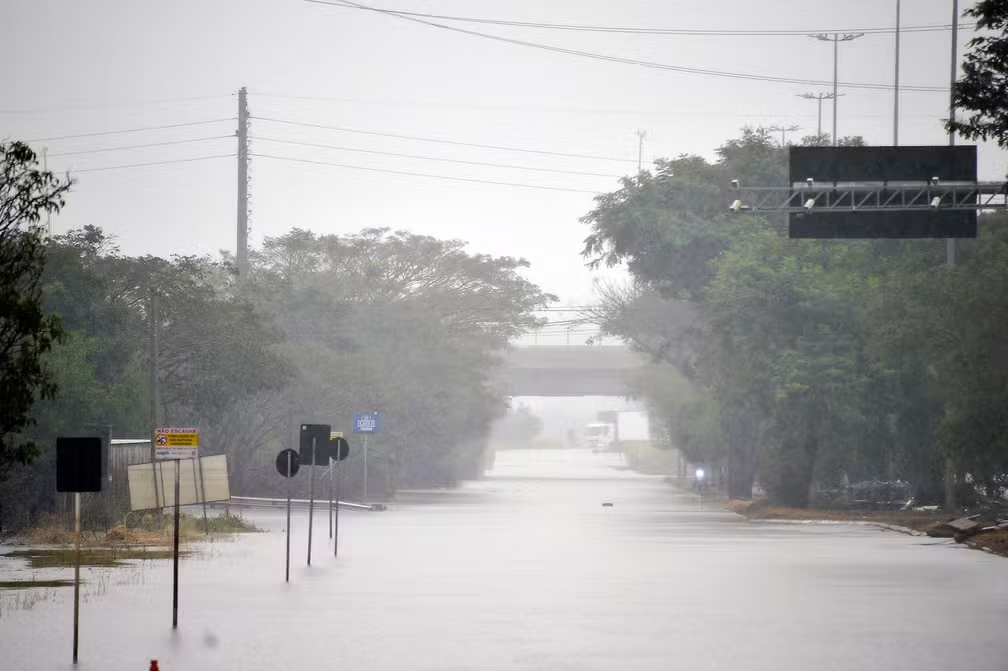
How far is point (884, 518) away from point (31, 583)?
33272 mm

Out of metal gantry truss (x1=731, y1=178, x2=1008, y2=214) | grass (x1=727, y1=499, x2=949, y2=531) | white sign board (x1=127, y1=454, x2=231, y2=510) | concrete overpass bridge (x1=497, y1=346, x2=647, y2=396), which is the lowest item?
grass (x1=727, y1=499, x2=949, y2=531)

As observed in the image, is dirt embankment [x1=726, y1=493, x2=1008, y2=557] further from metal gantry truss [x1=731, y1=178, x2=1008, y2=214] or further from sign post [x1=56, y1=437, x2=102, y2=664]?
sign post [x1=56, y1=437, x2=102, y2=664]

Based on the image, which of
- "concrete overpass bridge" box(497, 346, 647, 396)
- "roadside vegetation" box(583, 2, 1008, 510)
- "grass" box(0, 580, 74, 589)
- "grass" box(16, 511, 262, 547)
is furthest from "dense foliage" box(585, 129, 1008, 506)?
"concrete overpass bridge" box(497, 346, 647, 396)

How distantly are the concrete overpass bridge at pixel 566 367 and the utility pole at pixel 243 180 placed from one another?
35.2 m

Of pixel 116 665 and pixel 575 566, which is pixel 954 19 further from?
pixel 116 665

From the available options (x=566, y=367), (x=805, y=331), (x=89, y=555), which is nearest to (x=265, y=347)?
(x=805, y=331)

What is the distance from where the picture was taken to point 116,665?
1838 centimetres

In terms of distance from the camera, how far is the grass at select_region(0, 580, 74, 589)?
95.5 feet

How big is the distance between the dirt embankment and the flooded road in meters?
1.35

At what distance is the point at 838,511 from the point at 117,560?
32.8 metres

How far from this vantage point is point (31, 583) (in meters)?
29.8

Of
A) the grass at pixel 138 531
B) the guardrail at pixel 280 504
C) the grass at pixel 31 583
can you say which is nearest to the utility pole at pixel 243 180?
the guardrail at pixel 280 504

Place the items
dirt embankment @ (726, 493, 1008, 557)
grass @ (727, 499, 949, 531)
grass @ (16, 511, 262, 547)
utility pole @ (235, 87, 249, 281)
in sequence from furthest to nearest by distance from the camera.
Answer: utility pole @ (235, 87, 249, 281) → grass @ (727, 499, 949, 531) → grass @ (16, 511, 262, 547) → dirt embankment @ (726, 493, 1008, 557)

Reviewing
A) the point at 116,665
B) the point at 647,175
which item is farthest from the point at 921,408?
the point at 116,665
